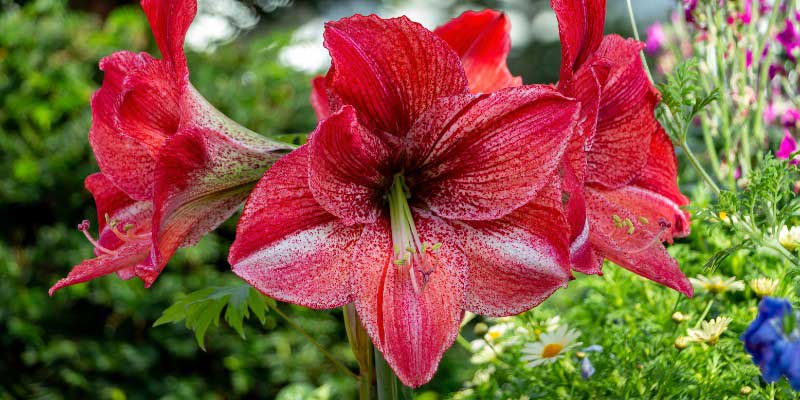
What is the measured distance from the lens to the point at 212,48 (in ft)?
11.0

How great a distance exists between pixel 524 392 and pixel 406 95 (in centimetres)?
64

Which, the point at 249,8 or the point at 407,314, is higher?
the point at 407,314

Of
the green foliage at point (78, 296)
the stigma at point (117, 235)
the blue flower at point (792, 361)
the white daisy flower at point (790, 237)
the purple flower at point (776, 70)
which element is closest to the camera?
the blue flower at point (792, 361)

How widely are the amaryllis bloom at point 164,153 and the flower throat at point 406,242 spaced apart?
146mm

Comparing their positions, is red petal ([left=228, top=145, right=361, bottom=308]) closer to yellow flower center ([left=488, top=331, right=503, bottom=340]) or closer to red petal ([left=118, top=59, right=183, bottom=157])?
red petal ([left=118, top=59, right=183, bottom=157])

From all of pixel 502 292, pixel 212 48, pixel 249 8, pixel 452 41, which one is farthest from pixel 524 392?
pixel 249 8

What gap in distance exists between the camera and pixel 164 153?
795mm

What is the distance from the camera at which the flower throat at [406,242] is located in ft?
2.77

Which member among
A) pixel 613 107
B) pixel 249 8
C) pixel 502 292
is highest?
pixel 613 107

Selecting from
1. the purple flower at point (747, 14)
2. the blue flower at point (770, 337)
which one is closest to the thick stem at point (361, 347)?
the blue flower at point (770, 337)

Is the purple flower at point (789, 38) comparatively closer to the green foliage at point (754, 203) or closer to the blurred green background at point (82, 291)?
the green foliage at point (754, 203)

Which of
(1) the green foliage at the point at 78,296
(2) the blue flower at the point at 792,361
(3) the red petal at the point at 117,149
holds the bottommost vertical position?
(1) the green foliage at the point at 78,296

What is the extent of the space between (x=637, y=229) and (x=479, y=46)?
0.35 metres

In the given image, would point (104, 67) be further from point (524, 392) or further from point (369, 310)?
point (524, 392)
